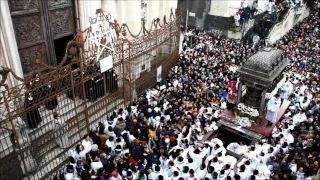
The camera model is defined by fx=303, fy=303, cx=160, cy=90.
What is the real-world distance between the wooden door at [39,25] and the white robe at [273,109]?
7895 mm

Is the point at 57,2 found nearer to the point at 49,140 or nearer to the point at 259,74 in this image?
the point at 49,140

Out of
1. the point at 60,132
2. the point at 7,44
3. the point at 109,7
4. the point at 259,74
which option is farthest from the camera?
the point at 109,7

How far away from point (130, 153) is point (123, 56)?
3548 mm

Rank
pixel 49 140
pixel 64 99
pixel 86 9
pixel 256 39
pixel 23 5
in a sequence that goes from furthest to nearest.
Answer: pixel 256 39, pixel 86 9, pixel 23 5, pixel 64 99, pixel 49 140

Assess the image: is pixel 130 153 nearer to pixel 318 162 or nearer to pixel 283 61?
pixel 318 162

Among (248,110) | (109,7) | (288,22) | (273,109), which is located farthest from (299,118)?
(288,22)

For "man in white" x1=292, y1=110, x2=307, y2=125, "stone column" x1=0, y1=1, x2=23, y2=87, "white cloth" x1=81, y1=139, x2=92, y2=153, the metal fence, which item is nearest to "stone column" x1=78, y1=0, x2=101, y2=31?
the metal fence

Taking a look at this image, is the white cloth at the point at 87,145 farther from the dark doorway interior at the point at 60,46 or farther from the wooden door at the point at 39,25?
the dark doorway interior at the point at 60,46

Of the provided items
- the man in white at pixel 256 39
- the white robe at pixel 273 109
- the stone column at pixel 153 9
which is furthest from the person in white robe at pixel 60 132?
the man in white at pixel 256 39

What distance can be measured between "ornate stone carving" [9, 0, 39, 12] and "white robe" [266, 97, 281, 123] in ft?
28.4

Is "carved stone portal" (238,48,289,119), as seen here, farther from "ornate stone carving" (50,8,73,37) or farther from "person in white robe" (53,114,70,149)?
"ornate stone carving" (50,8,73,37)

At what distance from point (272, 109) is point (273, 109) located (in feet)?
0.11

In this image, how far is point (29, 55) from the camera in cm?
1017

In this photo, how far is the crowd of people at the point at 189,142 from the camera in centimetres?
788
